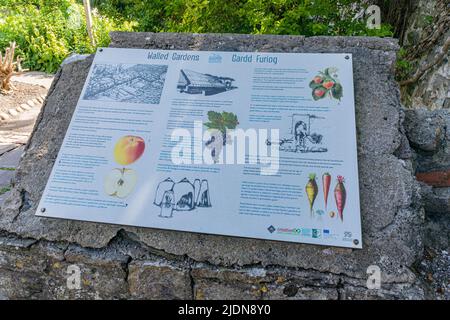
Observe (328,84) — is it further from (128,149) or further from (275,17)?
(275,17)

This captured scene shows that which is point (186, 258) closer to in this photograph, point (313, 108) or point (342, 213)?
point (342, 213)

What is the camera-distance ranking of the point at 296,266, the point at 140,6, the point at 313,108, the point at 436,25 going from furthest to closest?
the point at 140,6, the point at 436,25, the point at 313,108, the point at 296,266

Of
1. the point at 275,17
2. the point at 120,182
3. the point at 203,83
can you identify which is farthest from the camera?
the point at 275,17

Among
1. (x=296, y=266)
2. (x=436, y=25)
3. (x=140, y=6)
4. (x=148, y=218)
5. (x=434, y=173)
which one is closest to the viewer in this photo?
(x=296, y=266)

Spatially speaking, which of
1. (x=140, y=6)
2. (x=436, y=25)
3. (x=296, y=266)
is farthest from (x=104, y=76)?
(x=140, y=6)

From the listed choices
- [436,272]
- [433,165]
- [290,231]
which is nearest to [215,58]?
[290,231]

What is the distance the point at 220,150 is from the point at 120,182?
480 millimetres

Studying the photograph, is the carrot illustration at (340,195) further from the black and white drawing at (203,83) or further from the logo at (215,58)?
the logo at (215,58)

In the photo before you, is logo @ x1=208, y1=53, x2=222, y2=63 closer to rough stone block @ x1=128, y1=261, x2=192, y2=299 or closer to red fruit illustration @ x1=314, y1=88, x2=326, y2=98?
red fruit illustration @ x1=314, y1=88, x2=326, y2=98

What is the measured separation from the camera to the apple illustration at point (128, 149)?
1.85 meters

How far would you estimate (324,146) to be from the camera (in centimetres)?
175

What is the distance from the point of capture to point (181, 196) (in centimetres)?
174

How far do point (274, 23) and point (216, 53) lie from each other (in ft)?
4.36

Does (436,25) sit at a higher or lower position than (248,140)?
higher
